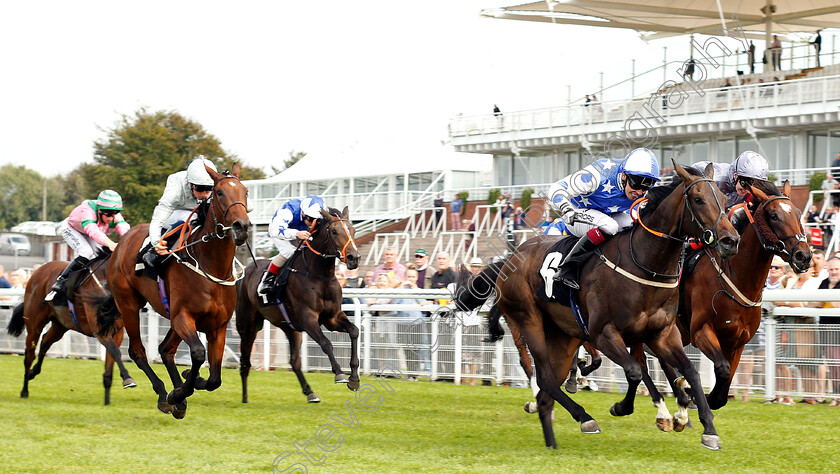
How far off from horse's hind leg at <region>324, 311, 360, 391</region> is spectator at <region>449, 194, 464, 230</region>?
11789 mm

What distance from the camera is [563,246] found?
583cm

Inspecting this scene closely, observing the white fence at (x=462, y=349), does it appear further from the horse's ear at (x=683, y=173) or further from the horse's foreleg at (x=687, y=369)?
the horse's ear at (x=683, y=173)

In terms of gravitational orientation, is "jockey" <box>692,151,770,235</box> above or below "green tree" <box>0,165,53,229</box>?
below

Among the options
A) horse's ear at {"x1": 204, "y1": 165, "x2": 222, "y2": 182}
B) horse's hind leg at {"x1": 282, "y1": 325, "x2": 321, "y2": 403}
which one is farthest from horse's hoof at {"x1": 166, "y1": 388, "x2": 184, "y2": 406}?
horse's hind leg at {"x1": 282, "y1": 325, "x2": 321, "y2": 403}

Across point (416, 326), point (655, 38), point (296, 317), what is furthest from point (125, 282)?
point (655, 38)

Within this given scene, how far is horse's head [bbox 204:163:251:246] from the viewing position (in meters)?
5.71

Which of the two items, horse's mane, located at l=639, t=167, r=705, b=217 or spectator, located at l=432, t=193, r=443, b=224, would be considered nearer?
horse's mane, located at l=639, t=167, r=705, b=217

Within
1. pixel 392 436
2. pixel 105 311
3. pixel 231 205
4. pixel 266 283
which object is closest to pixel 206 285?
pixel 231 205

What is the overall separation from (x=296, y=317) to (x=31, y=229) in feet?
158

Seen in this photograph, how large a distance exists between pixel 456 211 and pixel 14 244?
21.0m

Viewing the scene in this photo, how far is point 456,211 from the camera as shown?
2170 cm

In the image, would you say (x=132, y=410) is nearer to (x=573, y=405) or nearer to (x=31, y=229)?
(x=573, y=405)

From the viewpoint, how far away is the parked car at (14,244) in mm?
35944

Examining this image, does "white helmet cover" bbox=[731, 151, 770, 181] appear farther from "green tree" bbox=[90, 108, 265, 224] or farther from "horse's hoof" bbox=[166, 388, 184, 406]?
"green tree" bbox=[90, 108, 265, 224]
